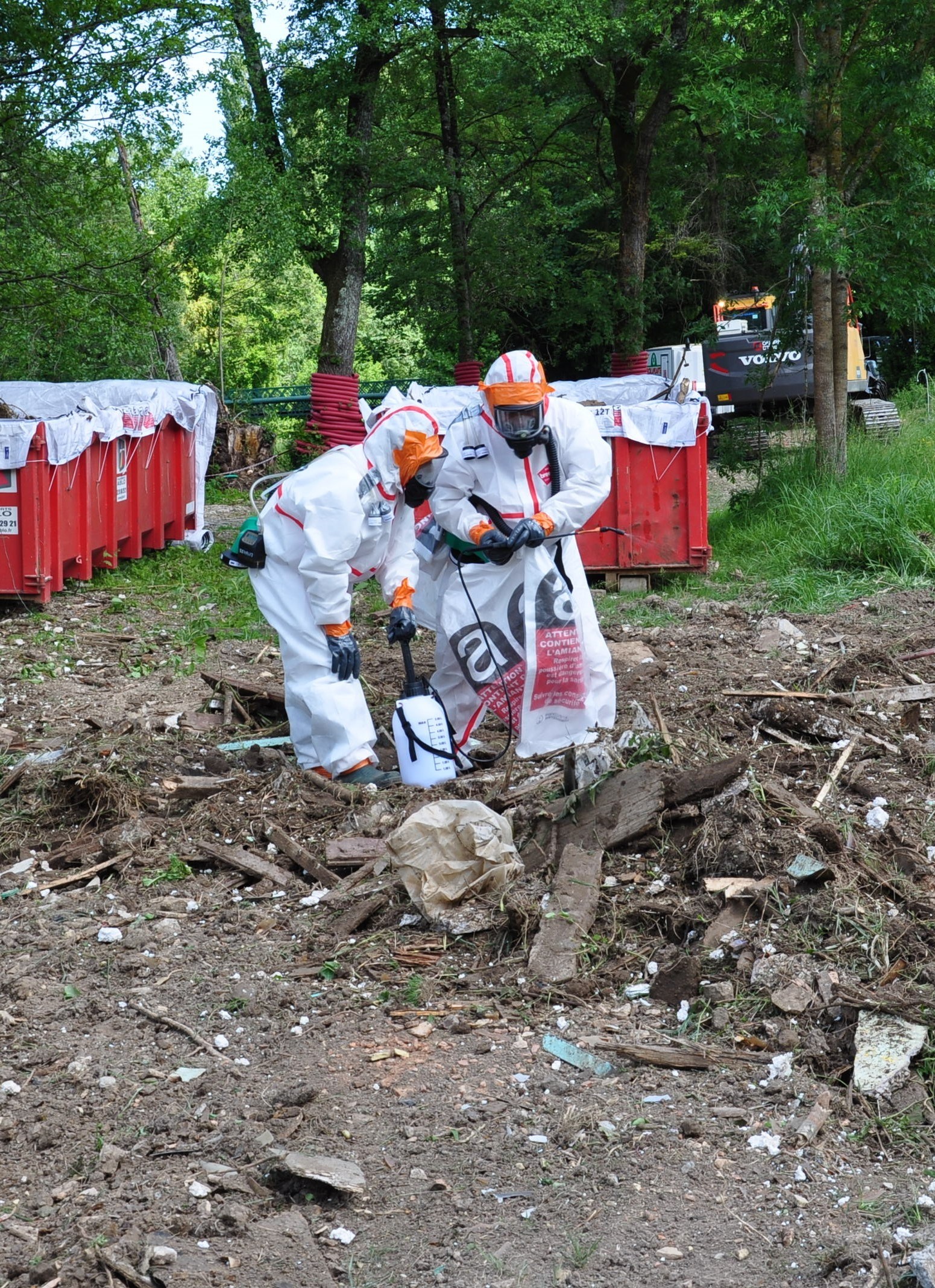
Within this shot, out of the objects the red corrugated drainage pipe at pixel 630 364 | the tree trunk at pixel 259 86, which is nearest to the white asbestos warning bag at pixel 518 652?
the red corrugated drainage pipe at pixel 630 364

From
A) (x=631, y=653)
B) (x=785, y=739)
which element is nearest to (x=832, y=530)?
(x=631, y=653)

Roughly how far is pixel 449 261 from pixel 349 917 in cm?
1345

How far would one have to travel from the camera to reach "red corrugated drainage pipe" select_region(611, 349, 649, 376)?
1430cm

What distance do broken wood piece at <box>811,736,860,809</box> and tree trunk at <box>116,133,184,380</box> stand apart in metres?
9.74

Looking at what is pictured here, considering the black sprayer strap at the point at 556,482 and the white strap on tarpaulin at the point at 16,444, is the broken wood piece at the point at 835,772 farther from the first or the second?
the white strap on tarpaulin at the point at 16,444

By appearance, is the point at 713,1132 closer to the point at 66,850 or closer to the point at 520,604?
the point at 66,850

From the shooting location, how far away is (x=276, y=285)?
27.5 metres

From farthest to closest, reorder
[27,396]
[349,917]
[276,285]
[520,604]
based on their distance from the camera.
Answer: [276,285], [27,396], [520,604], [349,917]

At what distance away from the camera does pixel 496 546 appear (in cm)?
611

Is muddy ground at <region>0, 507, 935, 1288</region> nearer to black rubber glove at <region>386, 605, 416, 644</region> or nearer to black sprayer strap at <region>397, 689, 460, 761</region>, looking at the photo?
black sprayer strap at <region>397, 689, 460, 761</region>

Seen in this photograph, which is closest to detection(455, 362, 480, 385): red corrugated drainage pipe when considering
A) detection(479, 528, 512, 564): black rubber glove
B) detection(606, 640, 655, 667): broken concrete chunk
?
detection(606, 640, 655, 667): broken concrete chunk

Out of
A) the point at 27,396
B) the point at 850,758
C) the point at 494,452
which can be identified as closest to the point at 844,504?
the point at 494,452

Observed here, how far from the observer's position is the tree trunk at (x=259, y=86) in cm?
A: 1440

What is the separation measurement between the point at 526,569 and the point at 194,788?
1804mm
